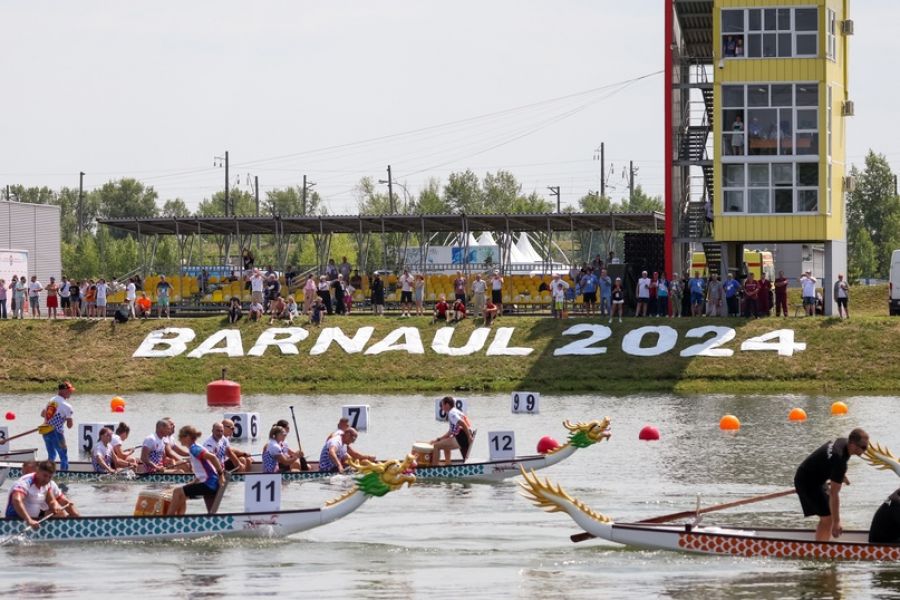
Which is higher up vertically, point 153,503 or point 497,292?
point 497,292

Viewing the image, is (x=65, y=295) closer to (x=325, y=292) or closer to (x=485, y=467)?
(x=325, y=292)

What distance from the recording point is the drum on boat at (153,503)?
80.0 feet

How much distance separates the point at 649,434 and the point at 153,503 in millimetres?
15178

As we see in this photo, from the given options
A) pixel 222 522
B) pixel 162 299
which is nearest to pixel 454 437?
A: pixel 222 522

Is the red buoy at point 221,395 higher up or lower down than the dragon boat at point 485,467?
higher up

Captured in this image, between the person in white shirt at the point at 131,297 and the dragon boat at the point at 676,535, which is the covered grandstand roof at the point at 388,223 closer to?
the person in white shirt at the point at 131,297

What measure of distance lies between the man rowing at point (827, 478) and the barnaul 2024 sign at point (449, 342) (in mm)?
29313

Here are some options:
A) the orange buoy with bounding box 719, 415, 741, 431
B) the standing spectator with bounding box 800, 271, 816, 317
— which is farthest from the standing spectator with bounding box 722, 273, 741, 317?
Result: the orange buoy with bounding box 719, 415, 741, 431

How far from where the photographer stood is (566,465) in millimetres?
32625

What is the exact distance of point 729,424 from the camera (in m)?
38.2

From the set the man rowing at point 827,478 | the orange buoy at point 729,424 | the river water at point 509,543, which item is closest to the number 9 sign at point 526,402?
the river water at point 509,543

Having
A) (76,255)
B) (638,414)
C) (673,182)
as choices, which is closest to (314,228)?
(673,182)

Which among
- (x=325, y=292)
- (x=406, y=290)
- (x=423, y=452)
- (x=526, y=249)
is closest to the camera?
(x=423, y=452)

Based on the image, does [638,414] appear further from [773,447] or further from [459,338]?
[459,338]
